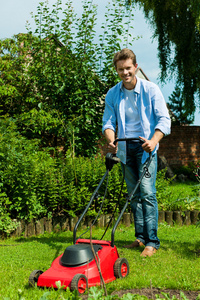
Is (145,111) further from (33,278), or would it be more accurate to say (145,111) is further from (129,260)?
(33,278)

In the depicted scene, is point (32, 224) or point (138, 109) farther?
point (32, 224)

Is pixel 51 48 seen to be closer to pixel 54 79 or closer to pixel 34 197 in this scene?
pixel 54 79

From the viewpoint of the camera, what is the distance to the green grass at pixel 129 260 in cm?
275

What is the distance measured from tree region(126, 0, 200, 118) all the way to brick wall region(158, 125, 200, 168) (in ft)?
3.72

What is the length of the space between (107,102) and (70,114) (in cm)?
373

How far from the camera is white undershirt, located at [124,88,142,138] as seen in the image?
377 centimetres

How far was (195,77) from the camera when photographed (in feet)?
46.6

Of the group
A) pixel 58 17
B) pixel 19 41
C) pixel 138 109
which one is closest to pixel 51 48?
pixel 58 17

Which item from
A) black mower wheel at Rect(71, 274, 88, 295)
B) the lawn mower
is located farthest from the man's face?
black mower wheel at Rect(71, 274, 88, 295)

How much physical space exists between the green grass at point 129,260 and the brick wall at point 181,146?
9975mm

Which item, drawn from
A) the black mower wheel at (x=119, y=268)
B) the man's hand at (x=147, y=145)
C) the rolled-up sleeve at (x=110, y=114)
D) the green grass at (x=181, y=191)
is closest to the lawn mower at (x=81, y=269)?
the black mower wheel at (x=119, y=268)

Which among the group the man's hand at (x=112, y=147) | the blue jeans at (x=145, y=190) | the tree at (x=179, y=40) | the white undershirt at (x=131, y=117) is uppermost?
the tree at (x=179, y=40)

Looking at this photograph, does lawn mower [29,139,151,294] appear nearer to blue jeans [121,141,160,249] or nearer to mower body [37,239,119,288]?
mower body [37,239,119,288]

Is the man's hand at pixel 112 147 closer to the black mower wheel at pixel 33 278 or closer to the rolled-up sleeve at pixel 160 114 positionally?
the rolled-up sleeve at pixel 160 114
